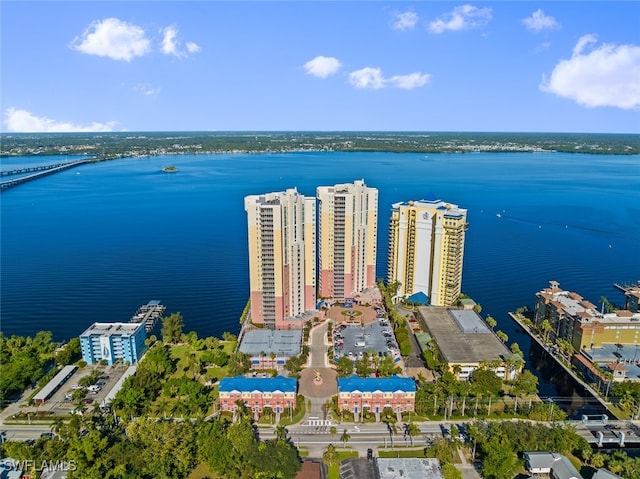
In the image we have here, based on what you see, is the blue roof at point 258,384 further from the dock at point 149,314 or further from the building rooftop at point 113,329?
the dock at point 149,314

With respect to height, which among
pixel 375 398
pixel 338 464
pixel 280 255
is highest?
pixel 280 255

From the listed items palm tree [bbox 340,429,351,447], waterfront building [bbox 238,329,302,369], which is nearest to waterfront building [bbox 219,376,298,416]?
palm tree [bbox 340,429,351,447]

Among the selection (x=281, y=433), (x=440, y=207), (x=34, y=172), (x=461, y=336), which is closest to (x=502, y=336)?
(x=461, y=336)

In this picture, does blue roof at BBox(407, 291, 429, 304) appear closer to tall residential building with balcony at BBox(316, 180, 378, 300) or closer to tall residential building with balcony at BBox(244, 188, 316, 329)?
tall residential building with balcony at BBox(316, 180, 378, 300)

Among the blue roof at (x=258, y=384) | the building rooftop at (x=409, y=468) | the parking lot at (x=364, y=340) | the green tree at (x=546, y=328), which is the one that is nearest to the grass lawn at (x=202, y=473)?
the blue roof at (x=258, y=384)

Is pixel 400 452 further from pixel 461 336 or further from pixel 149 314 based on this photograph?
pixel 149 314
